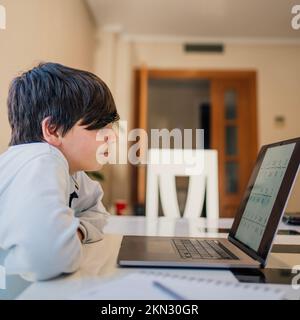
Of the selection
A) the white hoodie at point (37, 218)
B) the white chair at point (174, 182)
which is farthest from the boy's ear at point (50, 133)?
the white chair at point (174, 182)

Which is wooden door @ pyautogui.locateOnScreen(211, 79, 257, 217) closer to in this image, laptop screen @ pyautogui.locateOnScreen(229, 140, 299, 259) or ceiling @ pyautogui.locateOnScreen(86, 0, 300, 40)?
ceiling @ pyautogui.locateOnScreen(86, 0, 300, 40)

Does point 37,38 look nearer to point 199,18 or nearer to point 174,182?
point 174,182

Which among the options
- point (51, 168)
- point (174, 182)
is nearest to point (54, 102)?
point (51, 168)

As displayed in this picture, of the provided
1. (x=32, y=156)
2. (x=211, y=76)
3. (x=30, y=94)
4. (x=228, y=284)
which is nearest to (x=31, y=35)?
(x=30, y=94)

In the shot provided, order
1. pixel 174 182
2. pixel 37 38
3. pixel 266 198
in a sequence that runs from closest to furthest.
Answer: pixel 266 198, pixel 37 38, pixel 174 182

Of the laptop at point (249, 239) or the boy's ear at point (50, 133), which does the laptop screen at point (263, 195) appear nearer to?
the laptop at point (249, 239)

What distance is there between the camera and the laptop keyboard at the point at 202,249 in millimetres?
547

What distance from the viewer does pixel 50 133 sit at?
62 centimetres

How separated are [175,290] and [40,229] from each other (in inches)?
7.7

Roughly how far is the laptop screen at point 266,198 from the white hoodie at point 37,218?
299mm

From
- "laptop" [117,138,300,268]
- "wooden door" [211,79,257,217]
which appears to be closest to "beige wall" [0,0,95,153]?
"laptop" [117,138,300,268]

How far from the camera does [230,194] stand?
313 centimetres

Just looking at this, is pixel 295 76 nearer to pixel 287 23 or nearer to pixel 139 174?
pixel 287 23
